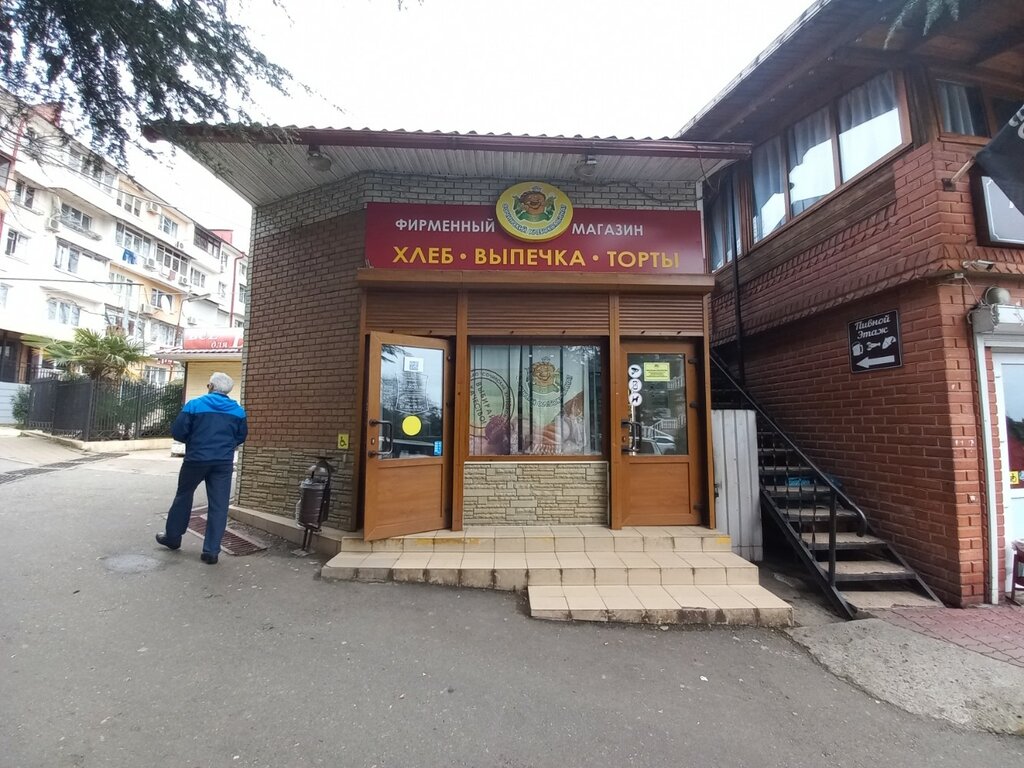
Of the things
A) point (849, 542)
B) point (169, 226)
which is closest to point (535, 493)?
point (849, 542)

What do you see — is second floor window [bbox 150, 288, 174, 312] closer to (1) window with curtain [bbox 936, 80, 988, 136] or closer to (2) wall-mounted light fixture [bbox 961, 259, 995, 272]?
(1) window with curtain [bbox 936, 80, 988, 136]

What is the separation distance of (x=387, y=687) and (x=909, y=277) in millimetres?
5581

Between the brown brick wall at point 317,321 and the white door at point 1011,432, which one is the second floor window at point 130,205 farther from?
the white door at point 1011,432

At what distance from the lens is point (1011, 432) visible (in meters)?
4.63

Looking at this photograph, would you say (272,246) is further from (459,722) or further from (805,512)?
(805,512)

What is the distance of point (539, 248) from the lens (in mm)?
5512

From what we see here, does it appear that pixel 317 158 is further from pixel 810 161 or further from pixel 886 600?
pixel 886 600

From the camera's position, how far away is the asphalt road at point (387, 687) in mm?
2389

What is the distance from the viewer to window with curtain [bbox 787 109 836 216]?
20.1ft

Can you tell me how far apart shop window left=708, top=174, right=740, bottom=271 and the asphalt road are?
642 cm

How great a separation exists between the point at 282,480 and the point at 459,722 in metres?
4.23

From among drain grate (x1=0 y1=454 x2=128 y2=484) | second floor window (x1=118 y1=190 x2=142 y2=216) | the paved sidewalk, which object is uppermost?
second floor window (x1=118 y1=190 x2=142 y2=216)

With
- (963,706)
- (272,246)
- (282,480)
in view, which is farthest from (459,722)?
(272,246)

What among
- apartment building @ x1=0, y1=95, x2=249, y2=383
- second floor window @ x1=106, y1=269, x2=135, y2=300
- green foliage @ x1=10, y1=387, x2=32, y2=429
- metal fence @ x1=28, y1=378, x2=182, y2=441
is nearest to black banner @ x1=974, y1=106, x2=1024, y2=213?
metal fence @ x1=28, y1=378, x2=182, y2=441
